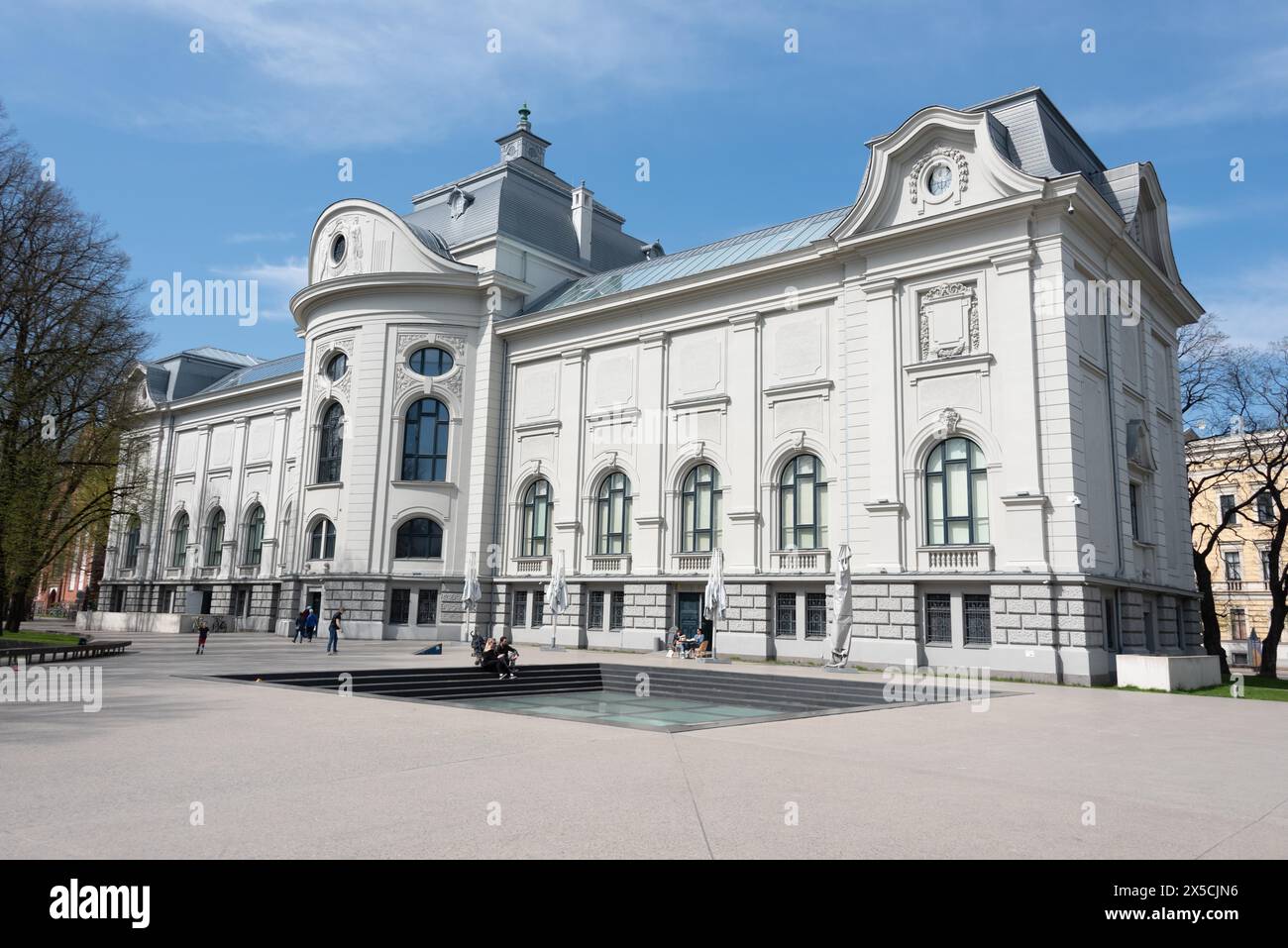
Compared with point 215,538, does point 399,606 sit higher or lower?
lower

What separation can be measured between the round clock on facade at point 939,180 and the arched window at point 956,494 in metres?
8.41

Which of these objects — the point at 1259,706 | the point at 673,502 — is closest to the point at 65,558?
the point at 673,502

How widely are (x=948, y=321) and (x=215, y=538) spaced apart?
4679 cm

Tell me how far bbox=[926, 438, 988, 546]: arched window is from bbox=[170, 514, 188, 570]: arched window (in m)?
48.9

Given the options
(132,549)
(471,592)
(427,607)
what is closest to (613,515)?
(471,592)

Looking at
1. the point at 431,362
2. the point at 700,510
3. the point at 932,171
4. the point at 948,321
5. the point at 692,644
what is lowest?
the point at 692,644

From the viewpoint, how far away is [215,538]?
2238 inches

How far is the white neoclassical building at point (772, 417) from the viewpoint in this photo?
90.4 feet

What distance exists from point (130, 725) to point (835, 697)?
13731mm

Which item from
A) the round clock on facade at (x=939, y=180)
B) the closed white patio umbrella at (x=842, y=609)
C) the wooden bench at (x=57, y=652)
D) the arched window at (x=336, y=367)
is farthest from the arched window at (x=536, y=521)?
the round clock on facade at (x=939, y=180)

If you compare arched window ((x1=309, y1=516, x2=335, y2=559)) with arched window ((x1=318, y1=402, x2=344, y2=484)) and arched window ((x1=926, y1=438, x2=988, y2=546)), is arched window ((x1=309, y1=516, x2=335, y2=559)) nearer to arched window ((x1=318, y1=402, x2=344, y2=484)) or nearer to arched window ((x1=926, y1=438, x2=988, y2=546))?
arched window ((x1=318, y1=402, x2=344, y2=484))

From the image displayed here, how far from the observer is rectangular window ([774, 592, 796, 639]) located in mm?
31859

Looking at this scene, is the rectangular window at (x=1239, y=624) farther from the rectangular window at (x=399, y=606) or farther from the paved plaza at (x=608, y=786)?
the rectangular window at (x=399, y=606)

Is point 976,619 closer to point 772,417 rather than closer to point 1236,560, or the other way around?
point 772,417
